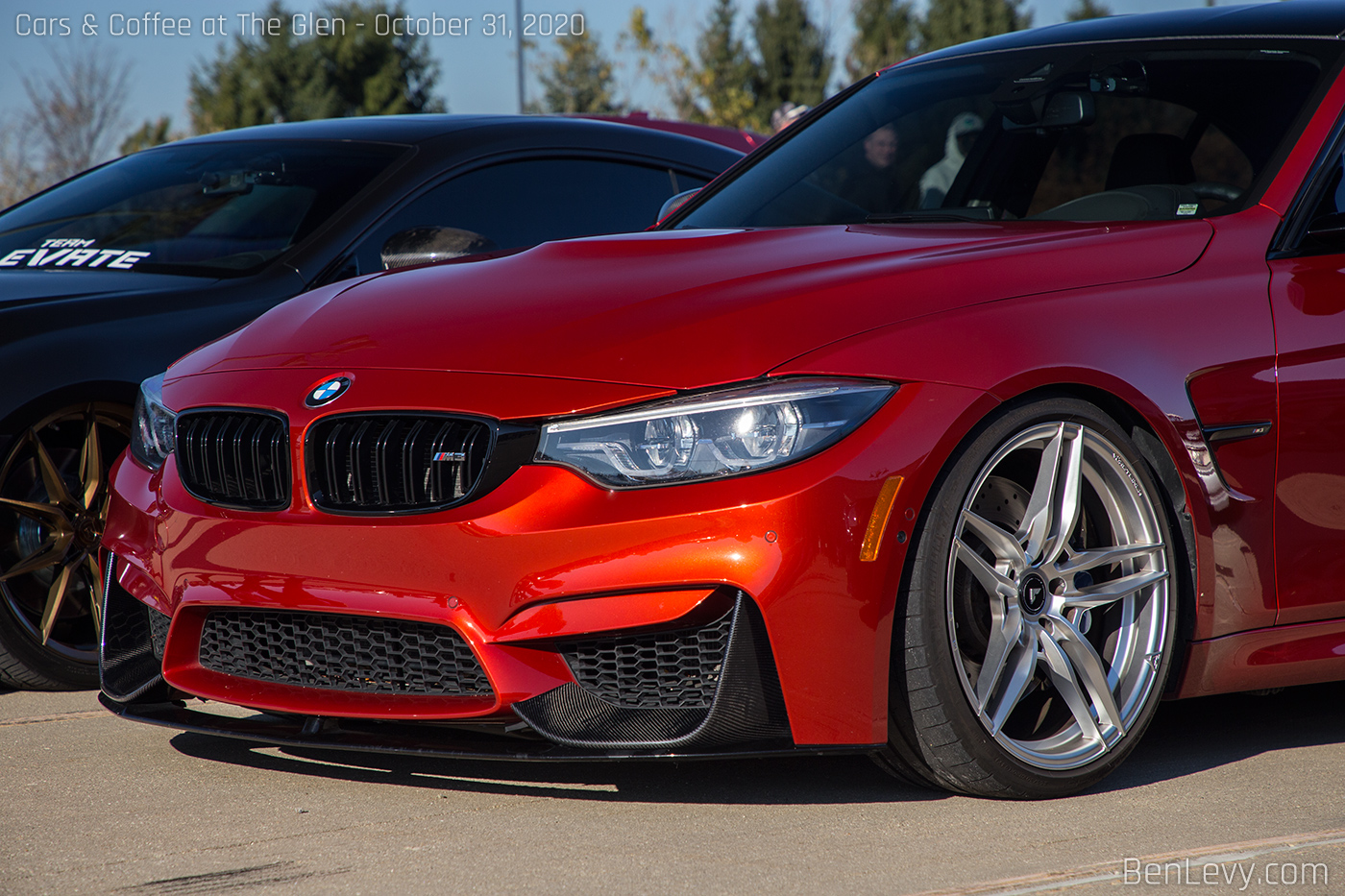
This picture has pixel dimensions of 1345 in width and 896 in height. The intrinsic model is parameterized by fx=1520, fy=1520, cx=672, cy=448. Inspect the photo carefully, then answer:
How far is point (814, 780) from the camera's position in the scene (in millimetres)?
3098

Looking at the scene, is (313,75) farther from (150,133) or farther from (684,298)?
(684,298)

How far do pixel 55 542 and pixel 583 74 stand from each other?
42.0 meters

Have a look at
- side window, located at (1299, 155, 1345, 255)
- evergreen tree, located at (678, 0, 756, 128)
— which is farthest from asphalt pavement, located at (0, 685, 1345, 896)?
evergreen tree, located at (678, 0, 756, 128)

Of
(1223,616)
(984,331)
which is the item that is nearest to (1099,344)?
(984,331)

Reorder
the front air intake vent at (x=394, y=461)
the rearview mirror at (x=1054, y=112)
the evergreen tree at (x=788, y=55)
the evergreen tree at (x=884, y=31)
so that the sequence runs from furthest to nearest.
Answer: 1. the evergreen tree at (x=788, y=55)
2. the evergreen tree at (x=884, y=31)
3. the rearview mirror at (x=1054, y=112)
4. the front air intake vent at (x=394, y=461)

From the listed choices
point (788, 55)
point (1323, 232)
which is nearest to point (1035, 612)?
point (1323, 232)

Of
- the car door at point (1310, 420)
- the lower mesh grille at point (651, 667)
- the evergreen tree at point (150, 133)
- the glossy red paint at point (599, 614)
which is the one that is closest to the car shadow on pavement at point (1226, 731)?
the car door at point (1310, 420)

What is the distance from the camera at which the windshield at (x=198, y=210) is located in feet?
14.7

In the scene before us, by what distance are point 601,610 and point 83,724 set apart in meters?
1.68

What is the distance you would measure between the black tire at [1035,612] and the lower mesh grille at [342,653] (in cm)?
80

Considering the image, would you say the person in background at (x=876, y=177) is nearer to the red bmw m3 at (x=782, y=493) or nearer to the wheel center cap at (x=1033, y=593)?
the red bmw m3 at (x=782, y=493)

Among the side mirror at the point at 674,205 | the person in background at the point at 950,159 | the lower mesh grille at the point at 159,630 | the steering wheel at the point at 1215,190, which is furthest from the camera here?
the side mirror at the point at 674,205

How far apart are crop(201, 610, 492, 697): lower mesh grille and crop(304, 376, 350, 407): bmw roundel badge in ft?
1.32

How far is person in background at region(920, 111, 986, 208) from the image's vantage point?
13.4ft
